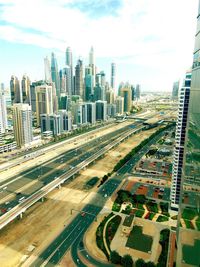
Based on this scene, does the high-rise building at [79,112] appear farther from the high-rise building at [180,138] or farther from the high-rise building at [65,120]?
the high-rise building at [180,138]

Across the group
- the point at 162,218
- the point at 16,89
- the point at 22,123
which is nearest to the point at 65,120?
the point at 22,123

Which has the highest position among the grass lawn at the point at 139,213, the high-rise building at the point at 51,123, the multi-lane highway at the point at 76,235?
the high-rise building at the point at 51,123

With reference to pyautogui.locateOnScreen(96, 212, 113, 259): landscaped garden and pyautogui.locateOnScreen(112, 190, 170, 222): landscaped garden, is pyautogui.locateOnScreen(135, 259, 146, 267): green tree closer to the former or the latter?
pyautogui.locateOnScreen(96, 212, 113, 259): landscaped garden

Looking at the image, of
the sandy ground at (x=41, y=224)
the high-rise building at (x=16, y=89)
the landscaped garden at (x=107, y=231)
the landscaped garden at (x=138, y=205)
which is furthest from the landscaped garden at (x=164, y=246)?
the high-rise building at (x=16, y=89)

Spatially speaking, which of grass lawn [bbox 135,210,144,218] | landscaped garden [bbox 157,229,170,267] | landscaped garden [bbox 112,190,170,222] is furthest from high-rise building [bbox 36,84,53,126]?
landscaped garden [bbox 157,229,170,267]

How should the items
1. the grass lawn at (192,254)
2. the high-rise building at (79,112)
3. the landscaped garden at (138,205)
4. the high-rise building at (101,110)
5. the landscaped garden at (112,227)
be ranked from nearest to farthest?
1. the grass lawn at (192,254)
2. the landscaped garden at (112,227)
3. the landscaped garden at (138,205)
4. the high-rise building at (79,112)
5. the high-rise building at (101,110)

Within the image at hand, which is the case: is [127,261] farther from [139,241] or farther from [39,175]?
[39,175]

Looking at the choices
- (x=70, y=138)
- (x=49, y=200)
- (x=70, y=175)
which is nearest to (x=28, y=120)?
(x=70, y=138)
